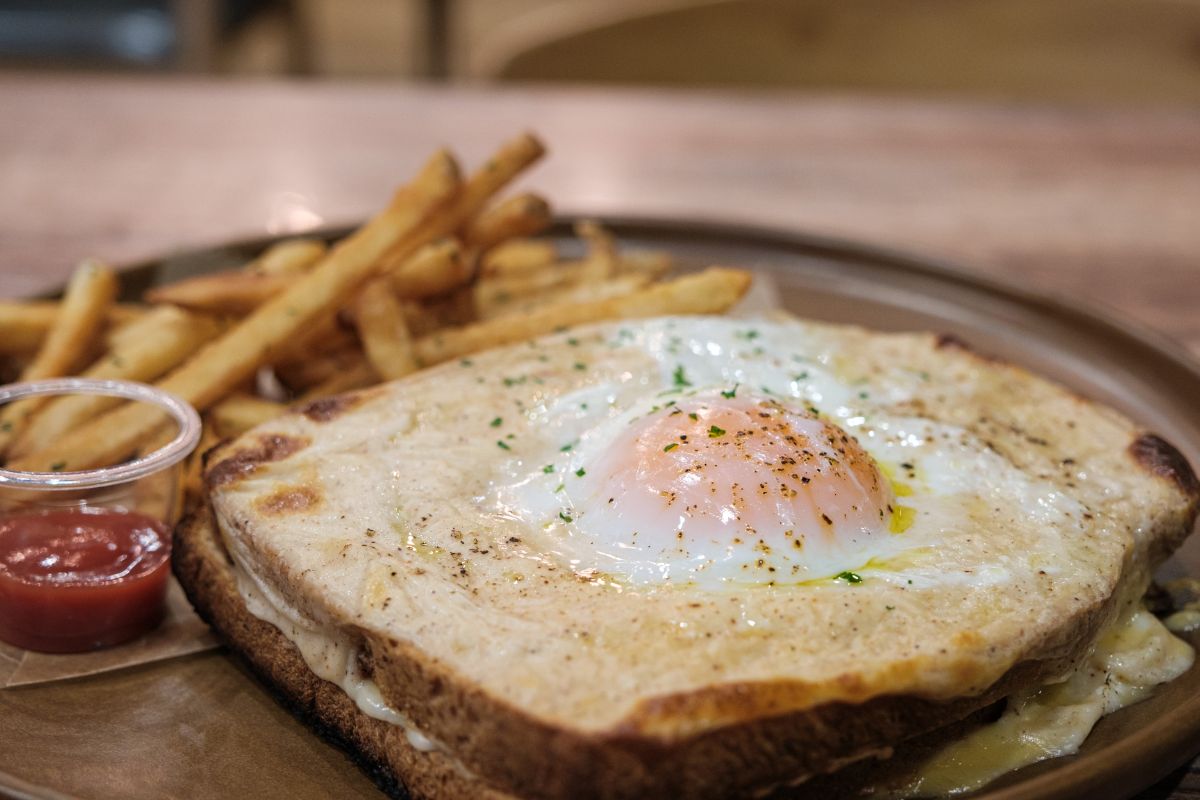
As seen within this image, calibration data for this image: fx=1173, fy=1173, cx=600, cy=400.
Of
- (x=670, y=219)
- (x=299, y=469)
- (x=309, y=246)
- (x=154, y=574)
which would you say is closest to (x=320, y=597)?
(x=299, y=469)

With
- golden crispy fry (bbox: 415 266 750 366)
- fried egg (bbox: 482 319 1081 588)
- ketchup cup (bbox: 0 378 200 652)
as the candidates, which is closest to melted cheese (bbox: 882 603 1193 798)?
fried egg (bbox: 482 319 1081 588)

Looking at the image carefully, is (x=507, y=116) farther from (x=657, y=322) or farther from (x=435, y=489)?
(x=435, y=489)

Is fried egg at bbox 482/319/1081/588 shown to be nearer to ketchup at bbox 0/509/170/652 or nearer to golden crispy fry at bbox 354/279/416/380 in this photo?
golden crispy fry at bbox 354/279/416/380

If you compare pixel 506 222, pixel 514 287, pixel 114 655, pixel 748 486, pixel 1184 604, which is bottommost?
pixel 114 655

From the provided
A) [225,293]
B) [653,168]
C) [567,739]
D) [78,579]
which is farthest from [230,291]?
[653,168]

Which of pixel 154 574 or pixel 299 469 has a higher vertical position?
pixel 299 469

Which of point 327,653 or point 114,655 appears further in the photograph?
point 114,655

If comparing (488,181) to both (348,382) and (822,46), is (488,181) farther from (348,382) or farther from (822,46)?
(822,46)
